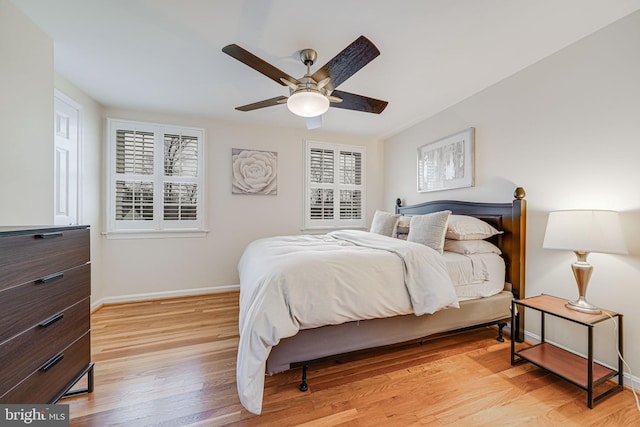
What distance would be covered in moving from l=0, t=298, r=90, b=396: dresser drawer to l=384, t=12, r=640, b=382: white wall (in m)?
3.39

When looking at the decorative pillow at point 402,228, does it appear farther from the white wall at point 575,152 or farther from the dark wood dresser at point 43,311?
the dark wood dresser at point 43,311

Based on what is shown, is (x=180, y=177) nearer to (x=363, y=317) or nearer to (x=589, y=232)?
(x=363, y=317)

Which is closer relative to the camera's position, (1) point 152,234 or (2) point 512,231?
(2) point 512,231

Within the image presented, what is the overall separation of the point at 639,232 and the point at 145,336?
3925mm

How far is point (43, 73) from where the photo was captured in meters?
1.85

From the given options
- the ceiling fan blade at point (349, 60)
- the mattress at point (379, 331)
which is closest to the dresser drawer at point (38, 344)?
the mattress at point (379, 331)

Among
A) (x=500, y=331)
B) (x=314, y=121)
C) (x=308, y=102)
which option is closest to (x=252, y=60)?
(x=308, y=102)

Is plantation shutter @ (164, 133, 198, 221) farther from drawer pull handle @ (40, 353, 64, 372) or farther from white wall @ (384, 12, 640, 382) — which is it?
white wall @ (384, 12, 640, 382)

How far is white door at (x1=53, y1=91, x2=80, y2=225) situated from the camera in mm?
2434

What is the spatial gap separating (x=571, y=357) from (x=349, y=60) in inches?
106

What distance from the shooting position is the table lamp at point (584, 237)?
5.04ft

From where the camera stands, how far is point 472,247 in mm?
2307

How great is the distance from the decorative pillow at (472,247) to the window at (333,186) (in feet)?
6.86

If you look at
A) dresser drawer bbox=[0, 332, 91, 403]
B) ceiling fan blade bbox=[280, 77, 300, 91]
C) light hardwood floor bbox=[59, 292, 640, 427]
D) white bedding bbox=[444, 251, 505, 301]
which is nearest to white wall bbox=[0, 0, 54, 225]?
dresser drawer bbox=[0, 332, 91, 403]
